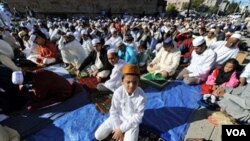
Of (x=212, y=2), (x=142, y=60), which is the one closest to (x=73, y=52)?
(x=142, y=60)

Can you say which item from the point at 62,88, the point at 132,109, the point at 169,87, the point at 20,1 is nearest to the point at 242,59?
the point at 169,87

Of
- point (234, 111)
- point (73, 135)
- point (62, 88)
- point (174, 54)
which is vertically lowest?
point (73, 135)

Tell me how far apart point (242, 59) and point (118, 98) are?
221 inches

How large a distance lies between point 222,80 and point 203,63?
A: 0.71m

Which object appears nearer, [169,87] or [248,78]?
[248,78]

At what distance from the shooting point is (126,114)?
2959mm

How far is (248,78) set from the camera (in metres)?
3.65

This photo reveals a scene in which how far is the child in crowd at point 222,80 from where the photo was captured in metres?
3.92

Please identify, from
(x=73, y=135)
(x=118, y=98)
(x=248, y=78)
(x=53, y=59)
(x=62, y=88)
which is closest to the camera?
(x=118, y=98)

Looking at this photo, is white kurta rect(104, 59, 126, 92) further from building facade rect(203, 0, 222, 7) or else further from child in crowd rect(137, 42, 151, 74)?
building facade rect(203, 0, 222, 7)

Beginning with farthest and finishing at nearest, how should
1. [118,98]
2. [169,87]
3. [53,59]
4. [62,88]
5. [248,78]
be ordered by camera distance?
1. [53,59]
2. [169,87]
3. [62,88]
4. [248,78]
5. [118,98]

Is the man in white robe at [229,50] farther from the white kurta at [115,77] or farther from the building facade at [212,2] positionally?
the building facade at [212,2]

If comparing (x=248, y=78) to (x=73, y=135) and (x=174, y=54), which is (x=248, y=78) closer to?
(x=174, y=54)

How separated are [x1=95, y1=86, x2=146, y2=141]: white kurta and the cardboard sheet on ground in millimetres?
494
